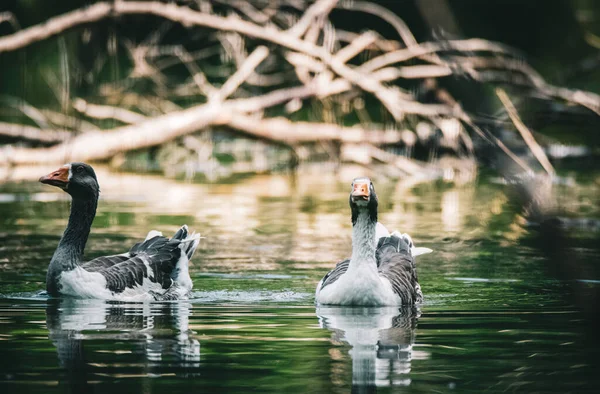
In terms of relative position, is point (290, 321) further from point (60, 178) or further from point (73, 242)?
point (60, 178)

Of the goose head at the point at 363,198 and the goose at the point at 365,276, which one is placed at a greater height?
the goose head at the point at 363,198

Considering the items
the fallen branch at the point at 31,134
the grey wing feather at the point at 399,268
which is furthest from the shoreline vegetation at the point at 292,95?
the grey wing feather at the point at 399,268

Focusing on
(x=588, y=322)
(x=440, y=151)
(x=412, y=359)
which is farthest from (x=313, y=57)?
(x=412, y=359)

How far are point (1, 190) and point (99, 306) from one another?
37.2ft

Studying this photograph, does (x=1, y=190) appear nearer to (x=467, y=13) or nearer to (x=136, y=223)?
(x=136, y=223)

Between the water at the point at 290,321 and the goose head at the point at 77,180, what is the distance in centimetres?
92

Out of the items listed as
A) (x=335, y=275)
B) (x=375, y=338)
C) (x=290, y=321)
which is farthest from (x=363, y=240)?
(x=375, y=338)

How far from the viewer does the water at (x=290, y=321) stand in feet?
21.6

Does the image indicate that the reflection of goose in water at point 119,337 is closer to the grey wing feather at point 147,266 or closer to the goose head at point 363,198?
the grey wing feather at point 147,266

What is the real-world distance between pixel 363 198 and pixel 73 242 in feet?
9.06

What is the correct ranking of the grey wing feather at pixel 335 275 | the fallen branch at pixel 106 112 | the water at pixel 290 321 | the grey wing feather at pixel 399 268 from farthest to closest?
the fallen branch at pixel 106 112, the grey wing feather at pixel 335 275, the grey wing feather at pixel 399 268, the water at pixel 290 321

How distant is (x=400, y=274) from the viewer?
33.5 ft

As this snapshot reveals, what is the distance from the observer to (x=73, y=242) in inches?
423

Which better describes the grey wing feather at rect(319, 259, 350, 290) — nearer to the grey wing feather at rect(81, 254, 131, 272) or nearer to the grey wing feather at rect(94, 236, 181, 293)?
the grey wing feather at rect(94, 236, 181, 293)
